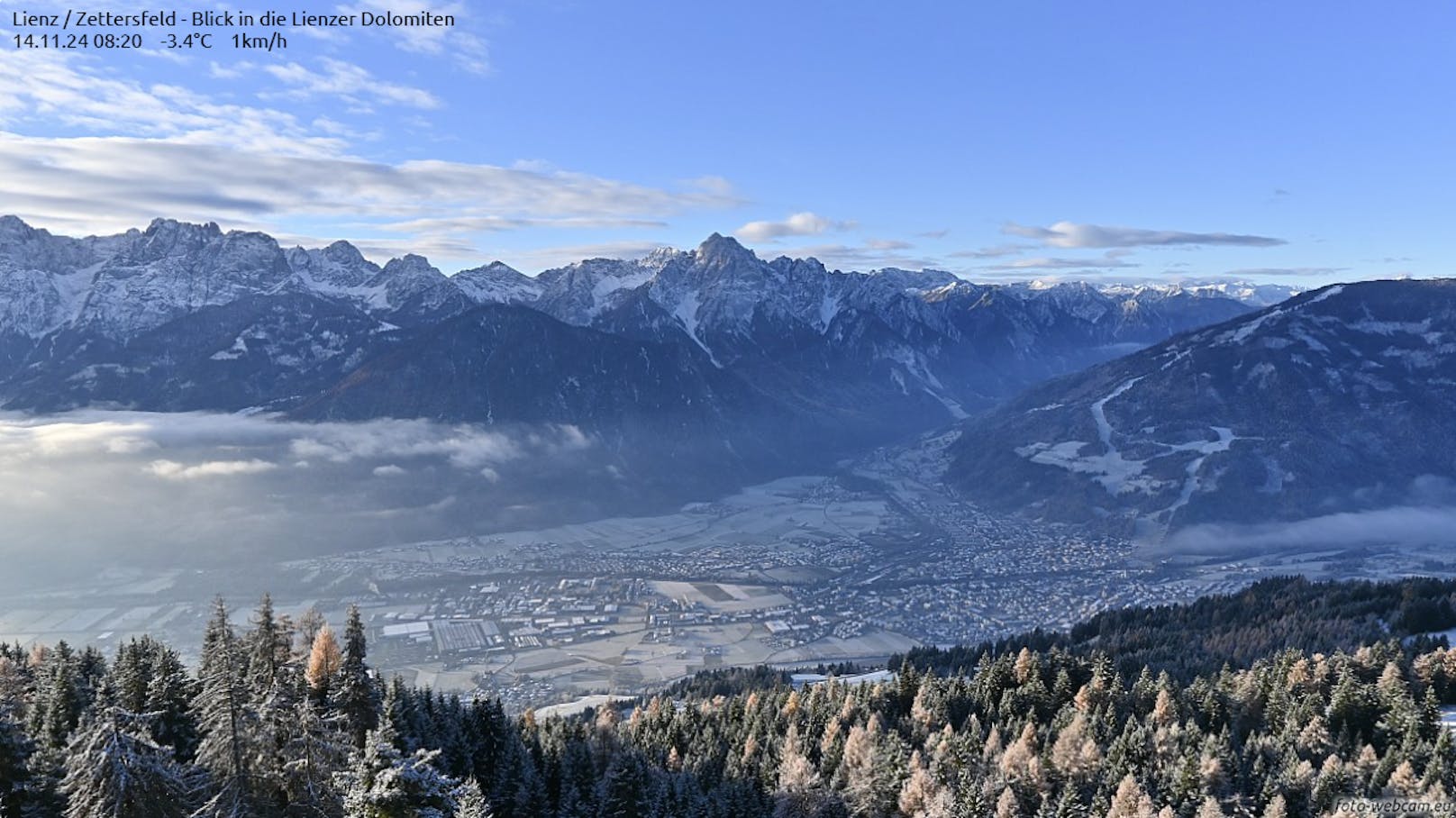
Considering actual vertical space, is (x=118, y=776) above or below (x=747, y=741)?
above

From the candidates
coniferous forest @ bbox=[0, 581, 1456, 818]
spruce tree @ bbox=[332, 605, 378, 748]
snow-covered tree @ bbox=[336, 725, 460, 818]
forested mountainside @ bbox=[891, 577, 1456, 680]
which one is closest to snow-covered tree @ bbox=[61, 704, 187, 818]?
coniferous forest @ bbox=[0, 581, 1456, 818]

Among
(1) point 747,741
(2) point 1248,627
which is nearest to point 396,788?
(1) point 747,741

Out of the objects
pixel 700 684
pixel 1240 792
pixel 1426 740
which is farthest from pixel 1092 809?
pixel 700 684

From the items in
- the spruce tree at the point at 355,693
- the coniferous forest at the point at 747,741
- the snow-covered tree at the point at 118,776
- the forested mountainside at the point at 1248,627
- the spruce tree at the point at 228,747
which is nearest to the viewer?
the snow-covered tree at the point at 118,776

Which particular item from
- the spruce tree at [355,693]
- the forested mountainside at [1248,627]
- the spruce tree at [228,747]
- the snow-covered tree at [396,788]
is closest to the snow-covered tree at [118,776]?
the spruce tree at [228,747]

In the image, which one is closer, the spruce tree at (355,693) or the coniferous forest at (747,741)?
the coniferous forest at (747,741)

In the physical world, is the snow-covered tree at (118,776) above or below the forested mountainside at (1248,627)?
above

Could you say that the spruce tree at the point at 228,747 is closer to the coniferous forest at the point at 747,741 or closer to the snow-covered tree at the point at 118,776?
the coniferous forest at the point at 747,741

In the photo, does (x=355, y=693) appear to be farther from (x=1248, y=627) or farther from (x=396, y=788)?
(x=1248, y=627)

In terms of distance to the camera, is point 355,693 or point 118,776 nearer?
point 118,776
